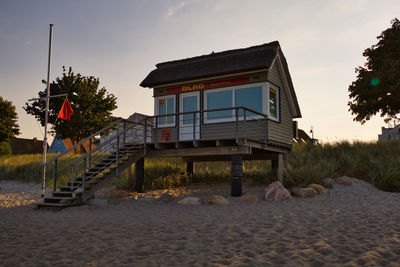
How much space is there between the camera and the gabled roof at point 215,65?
13883mm

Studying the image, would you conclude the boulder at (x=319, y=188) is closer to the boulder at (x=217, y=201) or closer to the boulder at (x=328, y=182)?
the boulder at (x=328, y=182)

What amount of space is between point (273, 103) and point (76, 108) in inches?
1116

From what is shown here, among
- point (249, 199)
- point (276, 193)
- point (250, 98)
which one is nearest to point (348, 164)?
point (250, 98)

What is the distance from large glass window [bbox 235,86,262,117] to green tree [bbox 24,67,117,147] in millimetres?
24683

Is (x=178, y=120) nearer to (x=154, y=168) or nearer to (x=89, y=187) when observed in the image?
(x=154, y=168)

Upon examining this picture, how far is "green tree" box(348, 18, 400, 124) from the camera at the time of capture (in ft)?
77.3

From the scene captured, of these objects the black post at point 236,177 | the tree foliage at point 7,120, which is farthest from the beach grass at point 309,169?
the tree foliage at point 7,120

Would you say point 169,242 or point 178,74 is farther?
point 178,74

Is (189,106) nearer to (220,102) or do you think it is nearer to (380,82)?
(220,102)

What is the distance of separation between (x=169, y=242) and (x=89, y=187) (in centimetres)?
676

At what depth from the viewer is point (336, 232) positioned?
21.6 ft

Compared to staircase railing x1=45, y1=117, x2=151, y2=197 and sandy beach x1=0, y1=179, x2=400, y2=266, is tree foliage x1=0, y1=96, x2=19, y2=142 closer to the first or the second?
staircase railing x1=45, y1=117, x2=151, y2=197

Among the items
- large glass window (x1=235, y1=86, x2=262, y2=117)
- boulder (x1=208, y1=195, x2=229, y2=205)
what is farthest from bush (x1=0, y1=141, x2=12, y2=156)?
boulder (x1=208, y1=195, x2=229, y2=205)

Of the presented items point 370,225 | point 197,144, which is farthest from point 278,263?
point 197,144
